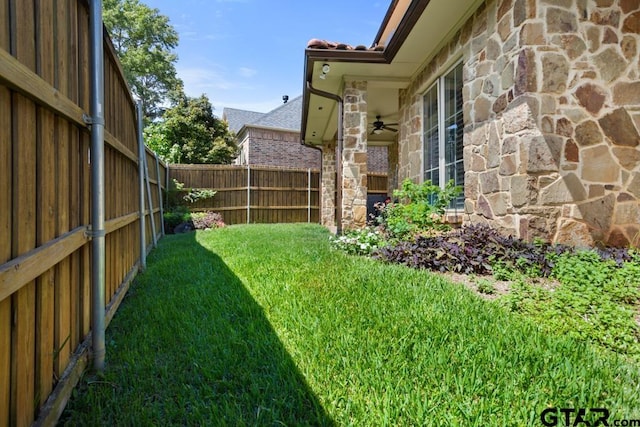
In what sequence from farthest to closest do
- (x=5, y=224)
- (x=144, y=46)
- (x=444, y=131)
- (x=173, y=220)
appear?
1. (x=144, y=46)
2. (x=173, y=220)
3. (x=444, y=131)
4. (x=5, y=224)

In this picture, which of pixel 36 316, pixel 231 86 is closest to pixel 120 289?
pixel 36 316

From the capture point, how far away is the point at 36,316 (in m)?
1.24

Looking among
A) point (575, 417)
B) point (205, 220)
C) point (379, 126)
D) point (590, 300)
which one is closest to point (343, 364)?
point (575, 417)

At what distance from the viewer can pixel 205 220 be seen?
929cm

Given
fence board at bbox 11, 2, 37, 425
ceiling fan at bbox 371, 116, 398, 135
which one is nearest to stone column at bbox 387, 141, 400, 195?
ceiling fan at bbox 371, 116, 398, 135

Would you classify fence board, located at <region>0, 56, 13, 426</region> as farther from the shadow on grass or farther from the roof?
the roof

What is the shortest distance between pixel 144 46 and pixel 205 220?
17373 mm

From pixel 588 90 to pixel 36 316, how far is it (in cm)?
439

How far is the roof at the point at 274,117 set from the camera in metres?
17.1

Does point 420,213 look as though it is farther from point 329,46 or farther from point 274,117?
point 274,117

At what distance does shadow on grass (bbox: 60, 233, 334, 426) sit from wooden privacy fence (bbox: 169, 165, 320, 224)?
828 centimetres

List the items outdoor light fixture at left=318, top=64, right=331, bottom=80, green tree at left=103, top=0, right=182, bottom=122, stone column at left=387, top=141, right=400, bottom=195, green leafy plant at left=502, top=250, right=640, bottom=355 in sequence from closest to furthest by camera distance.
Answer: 1. green leafy plant at left=502, top=250, right=640, bottom=355
2. outdoor light fixture at left=318, top=64, right=331, bottom=80
3. stone column at left=387, top=141, right=400, bottom=195
4. green tree at left=103, top=0, right=182, bottom=122

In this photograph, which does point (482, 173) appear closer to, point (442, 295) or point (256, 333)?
point (442, 295)

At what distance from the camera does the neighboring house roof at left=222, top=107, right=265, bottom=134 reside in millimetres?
19844
